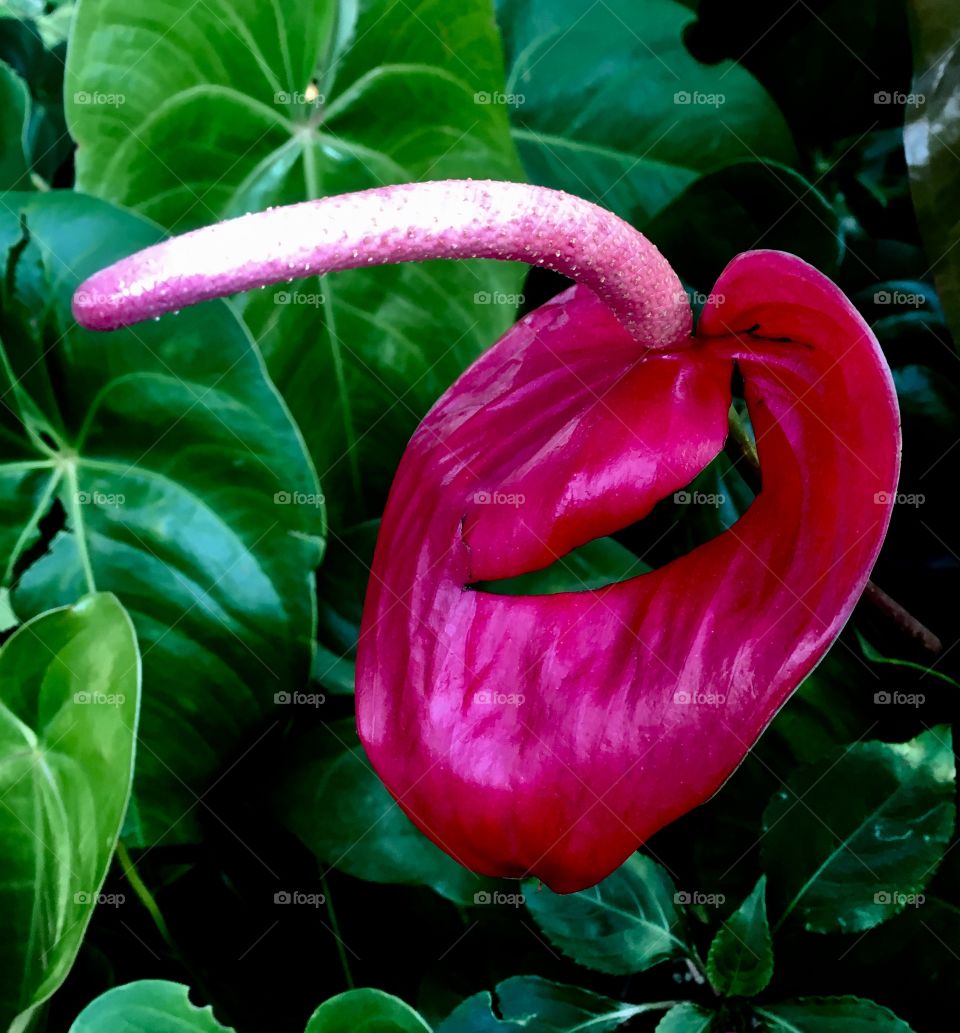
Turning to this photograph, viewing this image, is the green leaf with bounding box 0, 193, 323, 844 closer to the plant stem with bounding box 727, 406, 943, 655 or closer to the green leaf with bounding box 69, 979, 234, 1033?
the green leaf with bounding box 69, 979, 234, 1033

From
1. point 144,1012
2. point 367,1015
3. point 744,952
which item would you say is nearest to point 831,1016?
point 744,952

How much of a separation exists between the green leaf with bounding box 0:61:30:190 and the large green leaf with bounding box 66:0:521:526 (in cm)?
7

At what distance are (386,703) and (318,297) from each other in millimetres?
285

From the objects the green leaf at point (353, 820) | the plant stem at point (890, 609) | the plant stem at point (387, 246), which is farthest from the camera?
the green leaf at point (353, 820)

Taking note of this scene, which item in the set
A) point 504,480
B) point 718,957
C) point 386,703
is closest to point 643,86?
point 504,480

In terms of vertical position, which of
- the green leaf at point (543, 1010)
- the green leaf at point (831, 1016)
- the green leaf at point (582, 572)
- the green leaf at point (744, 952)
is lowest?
the green leaf at point (543, 1010)

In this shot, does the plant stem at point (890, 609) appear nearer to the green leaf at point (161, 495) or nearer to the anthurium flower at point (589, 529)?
the anthurium flower at point (589, 529)

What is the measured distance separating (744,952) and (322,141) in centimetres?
55

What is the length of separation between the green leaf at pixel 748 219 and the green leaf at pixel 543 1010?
17.6 inches

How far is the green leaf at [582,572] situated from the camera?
557mm

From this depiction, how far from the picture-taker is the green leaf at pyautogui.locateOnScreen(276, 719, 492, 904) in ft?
1.88

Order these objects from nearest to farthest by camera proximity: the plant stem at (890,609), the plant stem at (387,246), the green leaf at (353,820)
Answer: the plant stem at (387,246)
the plant stem at (890,609)
the green leaf at (353,820)

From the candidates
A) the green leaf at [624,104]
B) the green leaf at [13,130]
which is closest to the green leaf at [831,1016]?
the green leaf at [624,104]

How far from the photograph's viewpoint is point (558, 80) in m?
0.59
